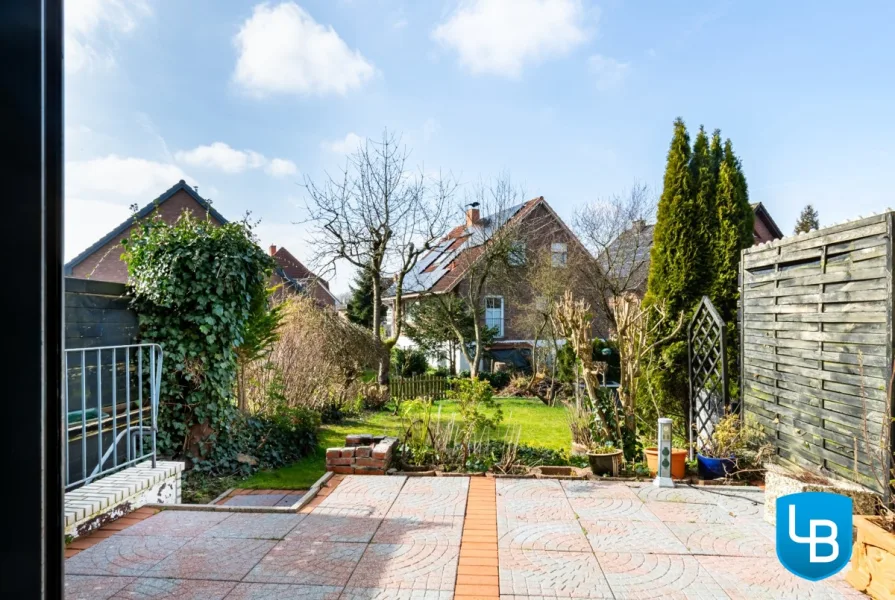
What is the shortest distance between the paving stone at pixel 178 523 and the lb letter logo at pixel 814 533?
145 inches

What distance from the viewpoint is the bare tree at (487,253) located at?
15.2 m

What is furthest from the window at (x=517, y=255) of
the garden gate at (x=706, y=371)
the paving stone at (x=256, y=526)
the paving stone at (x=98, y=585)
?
the paving stone at (x=98, y=585)

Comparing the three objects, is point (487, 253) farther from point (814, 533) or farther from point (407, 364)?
point (814, 533)

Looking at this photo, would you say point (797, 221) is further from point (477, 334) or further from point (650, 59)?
point (650, 59)

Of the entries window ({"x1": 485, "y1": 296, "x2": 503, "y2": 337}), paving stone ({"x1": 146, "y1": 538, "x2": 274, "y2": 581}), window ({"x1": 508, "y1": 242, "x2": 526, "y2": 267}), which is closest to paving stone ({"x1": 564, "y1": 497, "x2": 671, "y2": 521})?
paving stone ({"x1": 146, "y1": 538, "x2": 274, "y2": 581})

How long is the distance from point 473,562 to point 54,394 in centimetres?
317

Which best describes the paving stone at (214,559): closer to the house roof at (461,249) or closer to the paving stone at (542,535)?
the paving stone at (542,535)

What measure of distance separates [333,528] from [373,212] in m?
9.87

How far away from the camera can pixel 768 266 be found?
16.1 feet

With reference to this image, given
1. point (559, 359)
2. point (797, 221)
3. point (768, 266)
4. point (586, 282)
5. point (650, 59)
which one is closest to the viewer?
point (650, 59)

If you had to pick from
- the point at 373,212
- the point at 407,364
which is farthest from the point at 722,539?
the point at 407,364

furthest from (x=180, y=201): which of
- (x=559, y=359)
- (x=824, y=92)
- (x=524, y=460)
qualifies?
(x=824, y=92)

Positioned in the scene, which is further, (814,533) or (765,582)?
(814,533)

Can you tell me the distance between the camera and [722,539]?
3.70 metres
